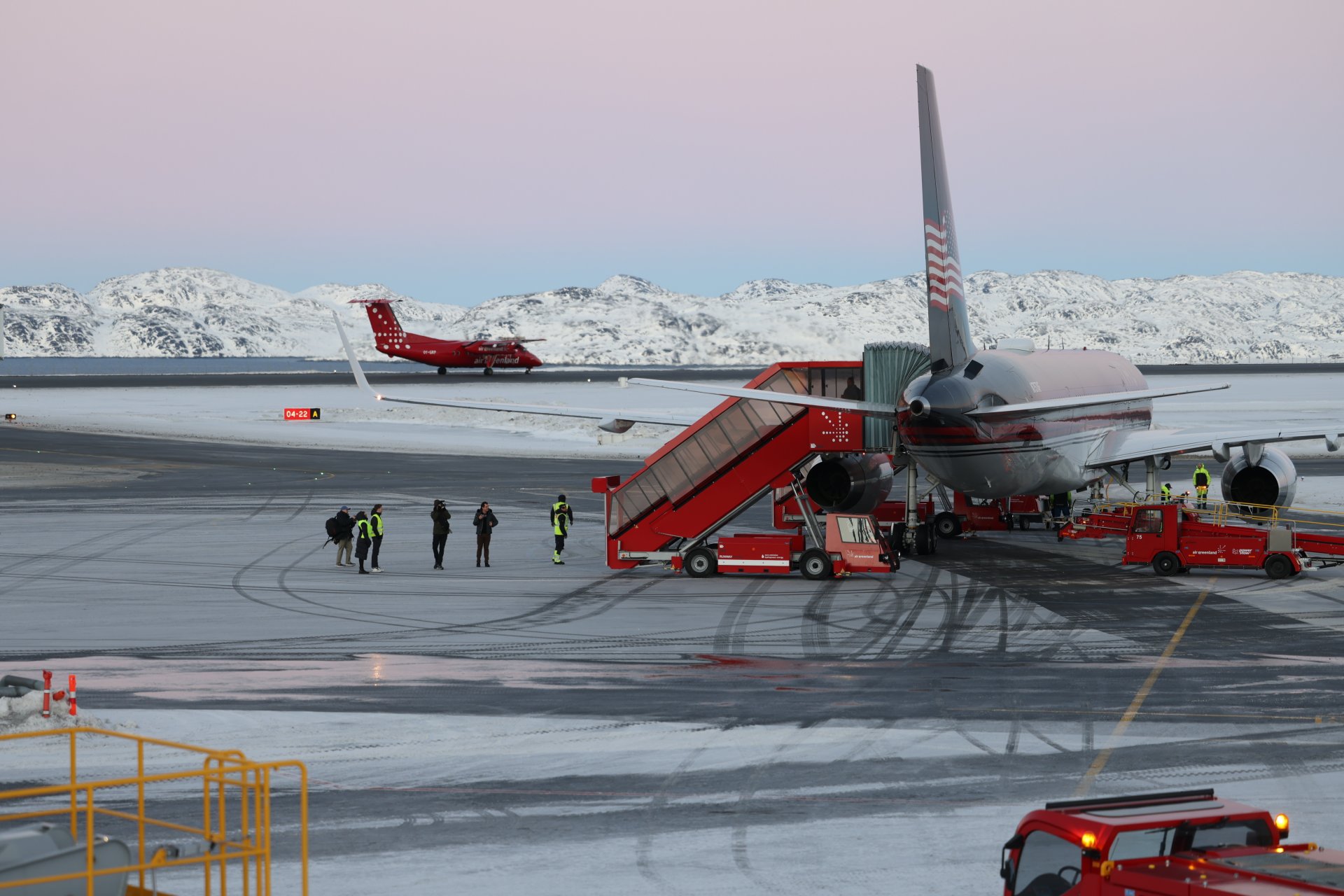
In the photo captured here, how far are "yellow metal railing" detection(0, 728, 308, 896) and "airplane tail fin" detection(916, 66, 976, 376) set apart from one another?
25454 millimetres

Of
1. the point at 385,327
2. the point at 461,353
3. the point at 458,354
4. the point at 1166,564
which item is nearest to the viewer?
the point at 1166,564

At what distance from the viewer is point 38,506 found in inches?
2223

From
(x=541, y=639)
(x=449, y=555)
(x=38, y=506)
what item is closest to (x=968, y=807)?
(x=541, y=639)

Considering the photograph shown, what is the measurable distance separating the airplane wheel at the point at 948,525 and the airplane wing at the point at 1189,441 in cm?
518

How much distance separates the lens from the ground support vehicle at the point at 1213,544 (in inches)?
1491

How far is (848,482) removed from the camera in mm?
44219

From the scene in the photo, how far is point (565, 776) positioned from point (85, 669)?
37.5 ft

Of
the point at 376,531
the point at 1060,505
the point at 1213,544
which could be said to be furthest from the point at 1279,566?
the point at 376,531

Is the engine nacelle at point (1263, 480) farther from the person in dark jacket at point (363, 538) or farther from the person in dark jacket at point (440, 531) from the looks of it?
the person in dark jacket at point (363, 538)

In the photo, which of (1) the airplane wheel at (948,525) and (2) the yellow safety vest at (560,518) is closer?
(2) the yellow safety vest at (560,518)

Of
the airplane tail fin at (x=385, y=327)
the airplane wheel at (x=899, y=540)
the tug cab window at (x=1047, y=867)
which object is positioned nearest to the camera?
the tug cab window at (x=1047, y=867)

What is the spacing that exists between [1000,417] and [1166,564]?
5845 millimetres

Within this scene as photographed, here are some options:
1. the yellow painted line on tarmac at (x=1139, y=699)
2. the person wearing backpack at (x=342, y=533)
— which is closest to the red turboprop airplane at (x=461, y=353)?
the person wearing backpack at (x=342, y=533)

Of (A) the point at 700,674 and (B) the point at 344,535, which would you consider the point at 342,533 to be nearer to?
(B) the point at 344,535
